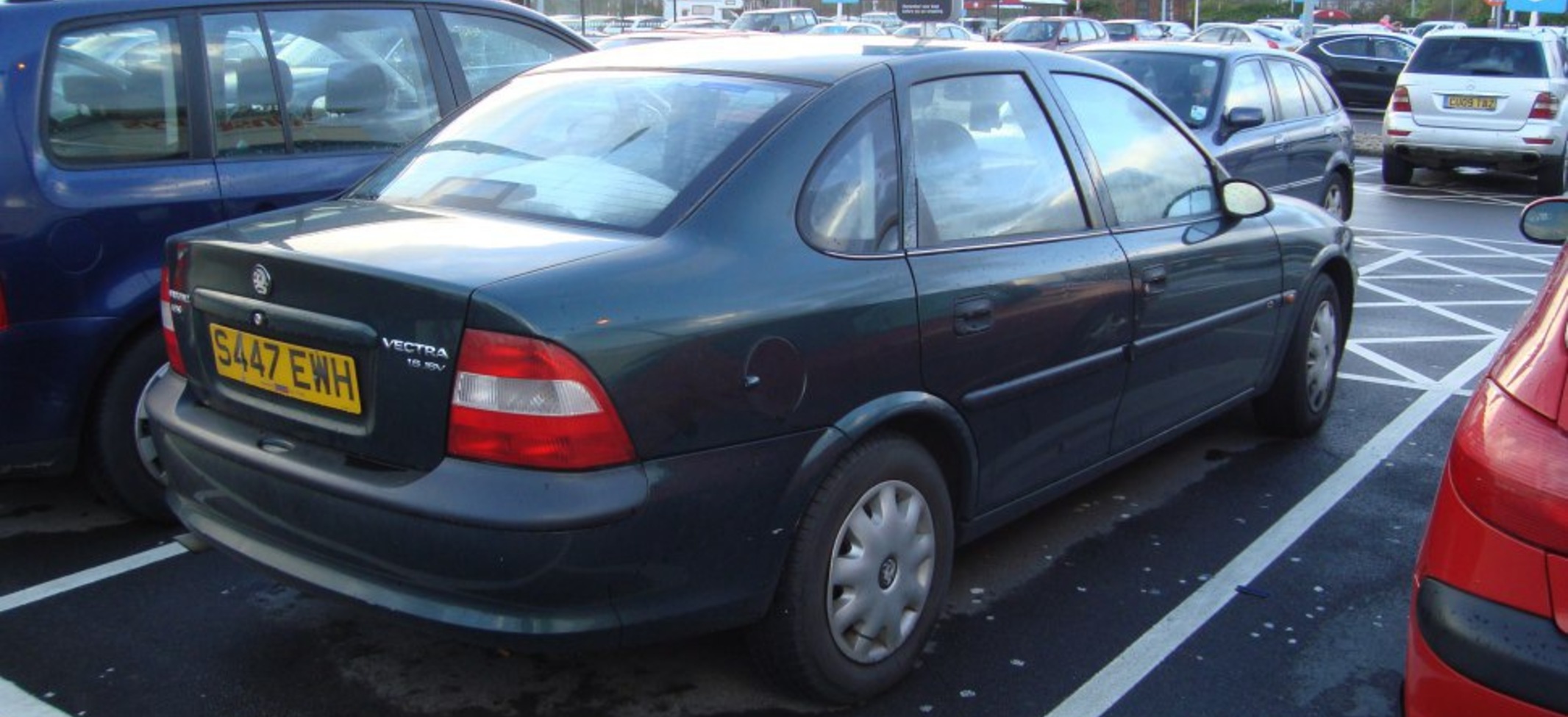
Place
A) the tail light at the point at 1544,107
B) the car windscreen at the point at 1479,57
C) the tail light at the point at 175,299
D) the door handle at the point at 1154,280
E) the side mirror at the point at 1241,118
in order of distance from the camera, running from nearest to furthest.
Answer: the tail light at the point at 175,299, the door handle at the point at 1154,280, the side mirror at the point at 1241,118, the tail light at the point at 1544,107, the car windscreen at the point at 1479,57

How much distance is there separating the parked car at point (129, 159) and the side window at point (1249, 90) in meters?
6.18

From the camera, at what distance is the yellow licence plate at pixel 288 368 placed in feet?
9.69

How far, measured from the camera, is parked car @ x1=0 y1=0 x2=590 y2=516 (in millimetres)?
4074

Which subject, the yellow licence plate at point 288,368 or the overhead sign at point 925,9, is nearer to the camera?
the yellow licence plate at point 288,368

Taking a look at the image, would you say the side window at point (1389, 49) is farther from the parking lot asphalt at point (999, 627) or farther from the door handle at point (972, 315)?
the door handle at point (972, 315)

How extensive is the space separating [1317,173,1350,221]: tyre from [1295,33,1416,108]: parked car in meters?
15.6

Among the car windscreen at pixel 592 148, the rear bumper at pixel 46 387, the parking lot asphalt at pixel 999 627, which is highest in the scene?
the car windscreen at pixel 592 148

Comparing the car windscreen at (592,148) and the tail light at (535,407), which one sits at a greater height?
the car windscreen at (592,148)

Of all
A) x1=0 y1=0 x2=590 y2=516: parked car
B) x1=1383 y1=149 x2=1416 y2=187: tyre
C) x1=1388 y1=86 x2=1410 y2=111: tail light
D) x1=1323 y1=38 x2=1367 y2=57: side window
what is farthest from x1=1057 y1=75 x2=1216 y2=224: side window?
x1=1323 y1=38 x2=1367 y2=57: side window

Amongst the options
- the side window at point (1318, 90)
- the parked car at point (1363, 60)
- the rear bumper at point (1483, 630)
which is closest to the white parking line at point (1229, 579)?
the rear bumper at point (1483, 630)

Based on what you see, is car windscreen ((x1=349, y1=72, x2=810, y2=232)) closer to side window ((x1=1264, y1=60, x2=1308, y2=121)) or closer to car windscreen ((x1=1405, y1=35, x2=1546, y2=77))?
side window ((x1=1264, y1=60, x2=1308, y2=121))

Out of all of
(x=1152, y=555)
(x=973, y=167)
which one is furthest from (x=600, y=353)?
(x=1152, y=555)

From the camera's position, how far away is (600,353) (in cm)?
274

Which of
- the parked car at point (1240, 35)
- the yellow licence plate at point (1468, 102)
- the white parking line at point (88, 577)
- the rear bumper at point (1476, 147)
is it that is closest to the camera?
the white parking line at point (88, 577)
